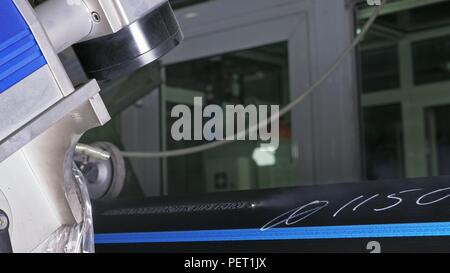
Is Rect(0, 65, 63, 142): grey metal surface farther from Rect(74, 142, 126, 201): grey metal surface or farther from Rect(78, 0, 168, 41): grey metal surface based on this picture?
Rect(74, 142, 126, 201): grey metal surface

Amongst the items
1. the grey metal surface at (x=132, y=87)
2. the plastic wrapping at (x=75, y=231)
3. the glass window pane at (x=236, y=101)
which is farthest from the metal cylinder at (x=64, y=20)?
the grey metal surface at (x=132, y=87)

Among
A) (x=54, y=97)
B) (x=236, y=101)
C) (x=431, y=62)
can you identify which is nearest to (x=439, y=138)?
(x=431, y=62)

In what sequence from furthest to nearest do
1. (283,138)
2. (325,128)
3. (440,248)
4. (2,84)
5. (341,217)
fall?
(283,138) < (325,128) < (341,217) < (440,248) < (2,84)

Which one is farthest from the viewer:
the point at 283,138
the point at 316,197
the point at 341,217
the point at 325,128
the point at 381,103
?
the point at 381,103

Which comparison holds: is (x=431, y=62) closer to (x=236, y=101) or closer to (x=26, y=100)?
(x=236, y=101)

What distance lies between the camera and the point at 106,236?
1651 mm

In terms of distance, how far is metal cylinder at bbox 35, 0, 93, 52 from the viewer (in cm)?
87

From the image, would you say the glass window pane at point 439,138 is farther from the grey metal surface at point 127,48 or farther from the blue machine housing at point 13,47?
the blue machine housing at point 13,47

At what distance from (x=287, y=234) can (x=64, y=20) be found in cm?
67

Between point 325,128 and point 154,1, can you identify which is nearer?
point 154,1

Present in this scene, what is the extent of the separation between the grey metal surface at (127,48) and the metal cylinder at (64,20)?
37mm
